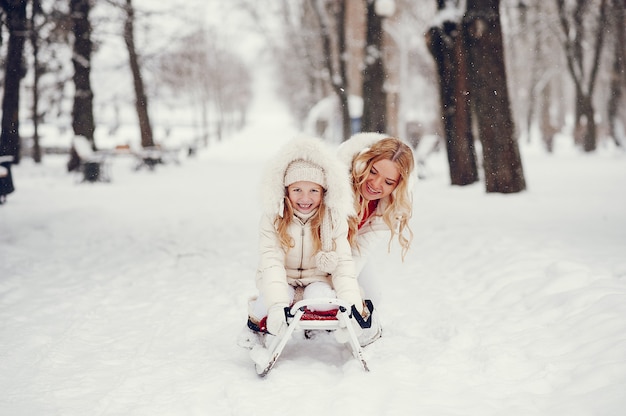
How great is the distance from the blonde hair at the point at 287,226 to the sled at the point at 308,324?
401mm

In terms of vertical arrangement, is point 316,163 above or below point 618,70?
below

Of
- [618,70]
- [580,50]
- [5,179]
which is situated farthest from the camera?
[580,50]

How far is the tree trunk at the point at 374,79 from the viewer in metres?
14.7

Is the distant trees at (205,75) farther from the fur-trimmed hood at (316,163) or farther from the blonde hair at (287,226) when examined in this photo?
the blonde hair at (287,226)

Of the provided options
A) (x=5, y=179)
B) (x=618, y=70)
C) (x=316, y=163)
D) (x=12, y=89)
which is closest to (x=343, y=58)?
(x=618, y=70)

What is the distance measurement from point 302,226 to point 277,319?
2.06ft

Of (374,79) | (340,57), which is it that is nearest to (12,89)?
(374,79)

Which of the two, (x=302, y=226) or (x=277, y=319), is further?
(x=302, y=226)

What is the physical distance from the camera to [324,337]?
13.8 feet

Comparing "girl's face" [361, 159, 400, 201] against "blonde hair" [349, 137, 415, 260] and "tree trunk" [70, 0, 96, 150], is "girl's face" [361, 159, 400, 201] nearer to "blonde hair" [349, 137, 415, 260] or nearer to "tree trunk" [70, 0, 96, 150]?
"blonde hair" [349, 137, 415, 260]

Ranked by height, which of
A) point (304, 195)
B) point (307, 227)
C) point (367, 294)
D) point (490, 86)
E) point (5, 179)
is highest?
point (490, 86)

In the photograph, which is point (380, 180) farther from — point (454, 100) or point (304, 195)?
point (454, 100)

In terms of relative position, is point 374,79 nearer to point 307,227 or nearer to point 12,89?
point 12,89

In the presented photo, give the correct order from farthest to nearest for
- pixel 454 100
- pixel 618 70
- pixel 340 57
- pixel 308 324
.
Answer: pixel 340 57
pixel 618 70
pixel 454 100
pixel 308 324
